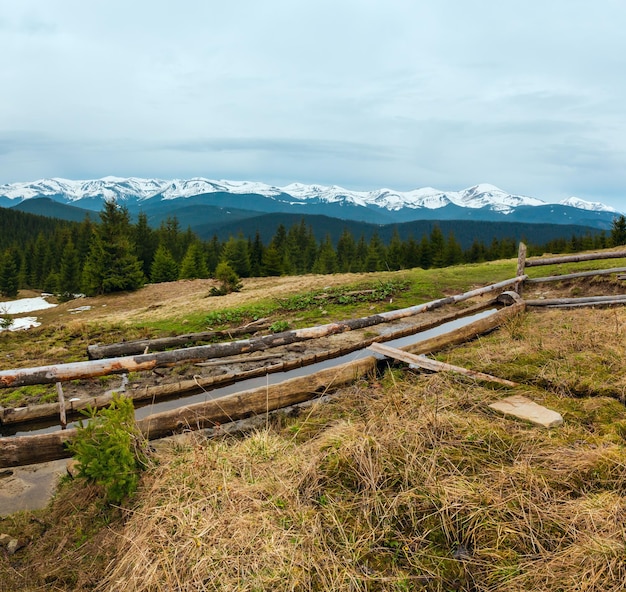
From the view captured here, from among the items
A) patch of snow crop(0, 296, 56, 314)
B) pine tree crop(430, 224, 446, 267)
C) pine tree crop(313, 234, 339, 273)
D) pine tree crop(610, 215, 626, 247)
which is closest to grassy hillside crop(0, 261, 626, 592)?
pine tree crop(430, 224, 446, 267)

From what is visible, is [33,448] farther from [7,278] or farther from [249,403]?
[7,278]

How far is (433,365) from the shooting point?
622 cm

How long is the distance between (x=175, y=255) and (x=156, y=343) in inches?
2673

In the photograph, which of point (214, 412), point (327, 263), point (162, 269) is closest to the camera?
point (214, 412)

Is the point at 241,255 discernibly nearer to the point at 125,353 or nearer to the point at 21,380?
the point at 125,353

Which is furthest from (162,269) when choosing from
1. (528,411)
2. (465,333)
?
(528,411)

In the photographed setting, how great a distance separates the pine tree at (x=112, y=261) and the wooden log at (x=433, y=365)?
3814 centimetres

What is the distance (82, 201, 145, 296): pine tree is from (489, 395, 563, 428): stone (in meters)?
40.6

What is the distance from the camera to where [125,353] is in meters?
11.6

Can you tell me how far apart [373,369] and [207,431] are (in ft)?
10.2

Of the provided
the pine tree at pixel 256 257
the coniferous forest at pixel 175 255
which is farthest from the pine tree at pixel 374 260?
the pine tree at pixel 256 257

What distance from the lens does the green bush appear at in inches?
127

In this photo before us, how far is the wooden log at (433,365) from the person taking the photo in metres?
5.43

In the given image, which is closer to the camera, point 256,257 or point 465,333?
point 465,333
